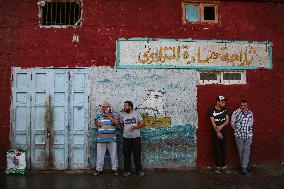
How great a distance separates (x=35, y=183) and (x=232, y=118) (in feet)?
17.4

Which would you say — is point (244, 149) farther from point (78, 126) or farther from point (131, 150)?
point (78, 126)

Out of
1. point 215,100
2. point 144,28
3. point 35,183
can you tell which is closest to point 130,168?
point 35,183

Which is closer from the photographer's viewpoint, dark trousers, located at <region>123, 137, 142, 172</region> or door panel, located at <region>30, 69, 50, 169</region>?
dark trousers, located at <region>123, 137, 142, 172</region>

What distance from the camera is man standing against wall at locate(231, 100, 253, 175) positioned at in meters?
8.52

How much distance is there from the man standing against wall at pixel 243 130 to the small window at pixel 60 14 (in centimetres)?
504

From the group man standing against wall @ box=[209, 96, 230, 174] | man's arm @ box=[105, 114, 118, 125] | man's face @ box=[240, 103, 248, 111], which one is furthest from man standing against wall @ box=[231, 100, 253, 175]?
man's arm @ box=[105, 114, 118, 125]

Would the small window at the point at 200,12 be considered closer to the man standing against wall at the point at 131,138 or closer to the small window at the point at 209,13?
the small window at the point at 209,13

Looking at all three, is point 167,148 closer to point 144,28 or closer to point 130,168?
point 130,168

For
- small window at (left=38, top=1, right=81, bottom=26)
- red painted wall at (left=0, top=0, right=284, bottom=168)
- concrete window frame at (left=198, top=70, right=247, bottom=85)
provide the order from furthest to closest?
concrete window frame at (left=198, top=70, right=247, bottom=85), small window at (left=38, top=1, right=81, bottom=26), red painted wall at (left=0, top=0, right=284, bottom=168)

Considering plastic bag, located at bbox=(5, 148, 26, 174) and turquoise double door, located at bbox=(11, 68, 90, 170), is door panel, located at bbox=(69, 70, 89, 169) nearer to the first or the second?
turquoise double door, located at bbox=(11, 68, 90, 170)

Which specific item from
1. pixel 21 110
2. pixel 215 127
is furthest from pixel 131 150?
pixel 21 110

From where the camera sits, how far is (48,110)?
868 cm

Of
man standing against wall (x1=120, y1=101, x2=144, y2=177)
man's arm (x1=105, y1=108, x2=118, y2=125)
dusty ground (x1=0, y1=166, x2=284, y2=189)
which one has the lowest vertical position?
dusty ground (x1=0, y1=166, x2=284, y2=189)

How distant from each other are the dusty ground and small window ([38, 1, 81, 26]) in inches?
161
